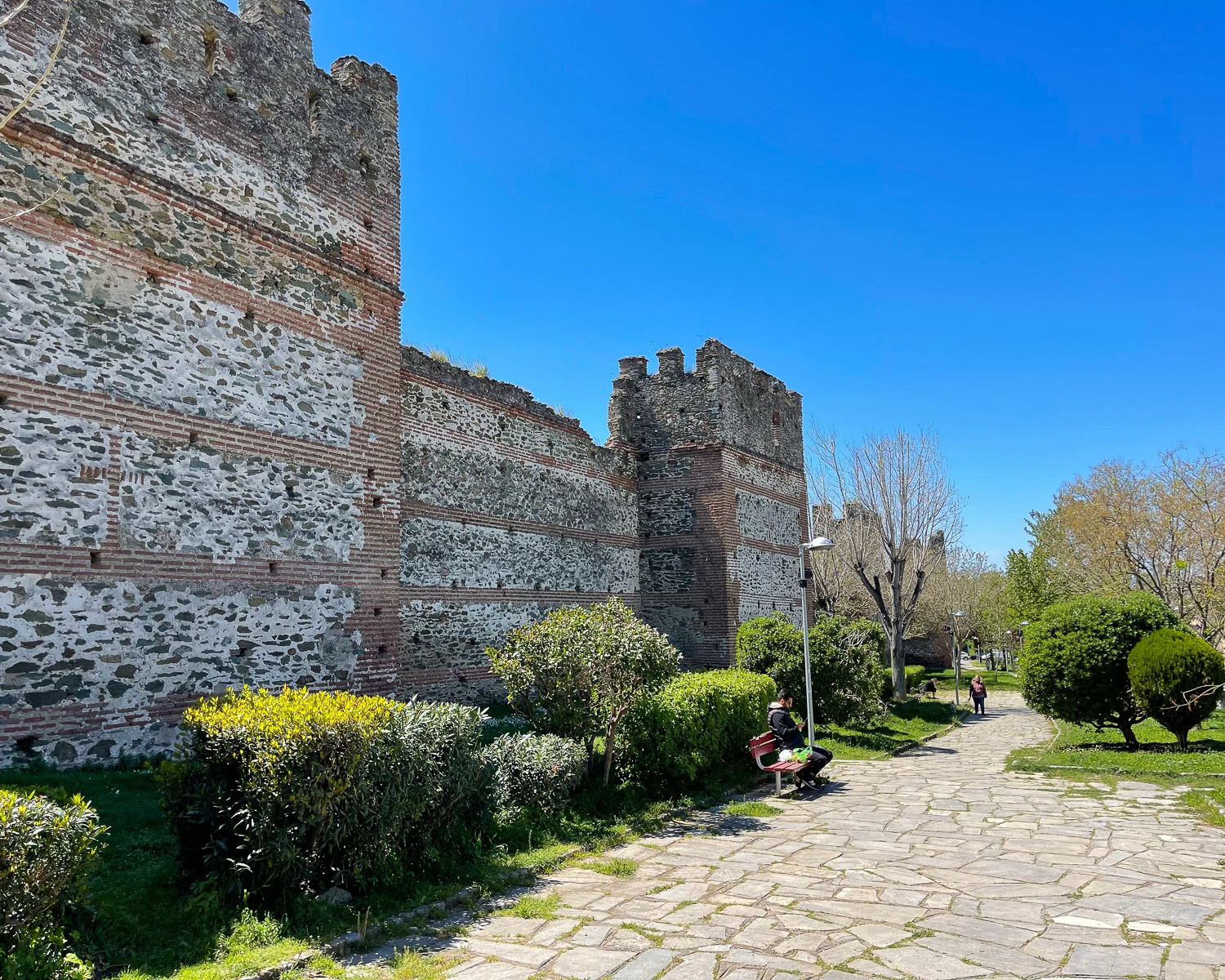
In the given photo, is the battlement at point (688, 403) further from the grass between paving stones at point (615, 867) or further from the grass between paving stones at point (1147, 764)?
the grass between paving stones at point (615, 867)

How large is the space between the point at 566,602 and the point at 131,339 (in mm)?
10467

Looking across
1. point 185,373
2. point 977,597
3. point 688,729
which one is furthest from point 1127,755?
point 977,597

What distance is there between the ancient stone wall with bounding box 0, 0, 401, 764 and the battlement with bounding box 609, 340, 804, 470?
402 inches

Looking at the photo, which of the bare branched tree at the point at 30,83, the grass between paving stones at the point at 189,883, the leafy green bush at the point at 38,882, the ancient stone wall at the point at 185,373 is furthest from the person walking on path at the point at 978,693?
the bare branched tree at the point at 30,83

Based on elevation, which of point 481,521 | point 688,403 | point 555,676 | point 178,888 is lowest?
point 178,888

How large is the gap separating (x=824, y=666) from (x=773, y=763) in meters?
5.39

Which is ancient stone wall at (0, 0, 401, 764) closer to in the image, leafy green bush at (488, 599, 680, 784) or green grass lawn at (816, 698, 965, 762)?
leafy green bush at (488, 599, 680, 784)

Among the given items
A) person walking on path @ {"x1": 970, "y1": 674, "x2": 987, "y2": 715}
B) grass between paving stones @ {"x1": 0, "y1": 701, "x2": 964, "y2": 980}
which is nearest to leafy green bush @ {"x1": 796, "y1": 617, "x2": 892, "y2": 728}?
grass between paving stones @ {"x1": 0, "y1": 701, "x2": 964, "y2": 980}

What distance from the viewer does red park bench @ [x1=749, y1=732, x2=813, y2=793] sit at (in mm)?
9688

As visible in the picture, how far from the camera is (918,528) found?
2072cm

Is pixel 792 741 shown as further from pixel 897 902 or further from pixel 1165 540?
pixel 1165 540

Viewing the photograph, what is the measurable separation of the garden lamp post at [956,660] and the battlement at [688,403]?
10.0 meters

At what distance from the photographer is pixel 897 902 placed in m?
5.47

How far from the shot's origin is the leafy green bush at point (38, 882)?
3.74 m
